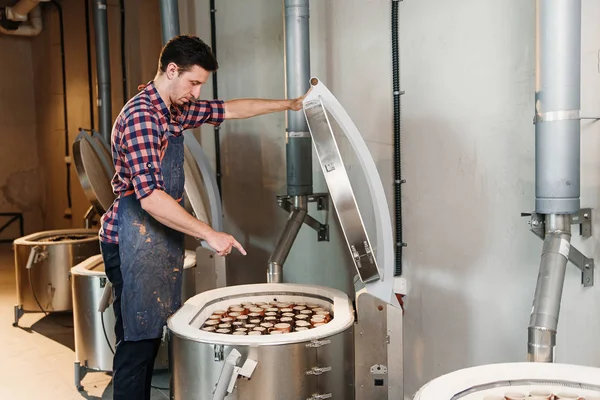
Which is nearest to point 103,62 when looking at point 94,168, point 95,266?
point 94,168

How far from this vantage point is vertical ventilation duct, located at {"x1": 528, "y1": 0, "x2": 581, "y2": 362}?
1538 millimetres

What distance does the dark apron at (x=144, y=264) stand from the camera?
1802 millimetres

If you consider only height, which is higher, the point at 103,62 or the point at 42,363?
the point at 103,62

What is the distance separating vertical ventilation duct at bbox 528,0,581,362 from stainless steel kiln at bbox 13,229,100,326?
278cm

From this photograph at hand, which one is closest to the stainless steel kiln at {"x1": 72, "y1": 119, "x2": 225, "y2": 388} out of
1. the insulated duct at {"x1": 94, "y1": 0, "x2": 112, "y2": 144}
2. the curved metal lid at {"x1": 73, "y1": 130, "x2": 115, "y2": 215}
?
the curved metal lid at {"x1": 73, "y1": 130, "x2": 115, "y2": 215}

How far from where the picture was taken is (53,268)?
357 cm

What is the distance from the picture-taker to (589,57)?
1675 mm

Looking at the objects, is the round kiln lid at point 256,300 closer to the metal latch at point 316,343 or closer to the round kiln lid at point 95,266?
the metal latch at point 316,343

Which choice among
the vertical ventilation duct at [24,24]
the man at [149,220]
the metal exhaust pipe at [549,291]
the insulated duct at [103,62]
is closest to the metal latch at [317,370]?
the man at [149,220]

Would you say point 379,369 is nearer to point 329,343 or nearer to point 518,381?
point 329,343

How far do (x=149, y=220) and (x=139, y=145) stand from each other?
253mm

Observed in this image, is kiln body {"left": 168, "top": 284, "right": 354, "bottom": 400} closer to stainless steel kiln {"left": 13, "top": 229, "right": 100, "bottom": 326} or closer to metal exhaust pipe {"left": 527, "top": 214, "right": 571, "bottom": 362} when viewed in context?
metal exhaust pipe {"left": 527, "top": 214, "right": 571, "bottom": 362}

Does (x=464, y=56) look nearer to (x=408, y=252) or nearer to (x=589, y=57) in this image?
(x=589, y=57)

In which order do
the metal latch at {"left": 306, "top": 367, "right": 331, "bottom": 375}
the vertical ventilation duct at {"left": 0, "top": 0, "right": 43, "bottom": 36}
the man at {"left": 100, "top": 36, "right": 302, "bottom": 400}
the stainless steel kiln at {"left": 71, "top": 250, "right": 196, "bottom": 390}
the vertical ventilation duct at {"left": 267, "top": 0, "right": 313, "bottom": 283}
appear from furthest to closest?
the vertical ventilation duct at {"left": 0, "top": 0, "right": 43, "bottom": 36} → the stainless steel kiln at {"left": 71, "top": 250, "right": 196, "bottom": 390} → the vertical ventilation duct at {"left": 267, "top": 0, "right": 313, "bottom": 283} → the man at {"left": 100, "top": 36, "right": 302, "bottom": 400} → the metal latch at {"left": 306, "top": 367, "right": 331, "bottom": 375}
